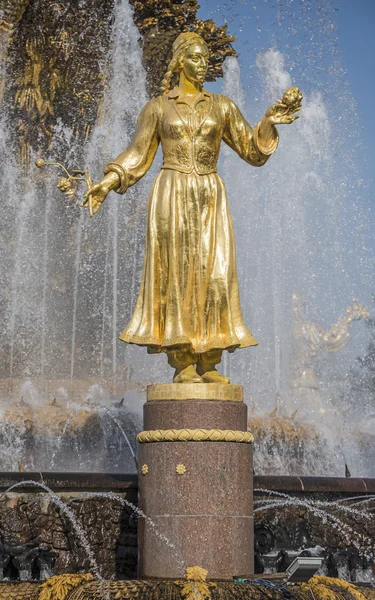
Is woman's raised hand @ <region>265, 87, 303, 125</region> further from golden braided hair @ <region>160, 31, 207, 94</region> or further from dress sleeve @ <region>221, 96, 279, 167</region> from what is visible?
golden braided hair @ <region>160, 31, 207, 94</region>

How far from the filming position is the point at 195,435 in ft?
24.2

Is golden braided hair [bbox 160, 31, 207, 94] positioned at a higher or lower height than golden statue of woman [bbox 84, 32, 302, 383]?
higher

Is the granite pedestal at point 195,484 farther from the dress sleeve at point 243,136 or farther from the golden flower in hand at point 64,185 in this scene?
the dress sleeve at point 243,136

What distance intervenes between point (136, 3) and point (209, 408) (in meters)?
16.4

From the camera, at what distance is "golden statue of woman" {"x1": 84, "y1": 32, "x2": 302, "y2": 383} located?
7949mm

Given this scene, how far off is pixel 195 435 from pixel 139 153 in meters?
2.32

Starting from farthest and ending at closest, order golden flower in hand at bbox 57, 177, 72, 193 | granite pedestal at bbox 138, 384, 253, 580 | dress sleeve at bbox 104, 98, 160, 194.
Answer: dress sleeve at bbox 104, 98, 160, 194 → golden flower in hand at bbox 57, 177, 72, 193 → granite pedestal at bbox 138, 384, 253, 580

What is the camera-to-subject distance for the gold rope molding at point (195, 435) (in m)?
7.38

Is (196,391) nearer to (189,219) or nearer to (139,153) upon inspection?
(189,219)

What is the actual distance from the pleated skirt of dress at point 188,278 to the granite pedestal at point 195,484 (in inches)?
Answer: 19.9

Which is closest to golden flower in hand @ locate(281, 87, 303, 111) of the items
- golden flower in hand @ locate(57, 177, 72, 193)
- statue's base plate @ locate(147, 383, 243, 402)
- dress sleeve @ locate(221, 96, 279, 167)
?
dress sleeve @ locate(221, 96, 279, 167)

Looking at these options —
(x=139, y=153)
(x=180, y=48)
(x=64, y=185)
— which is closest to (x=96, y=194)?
(x=64, y=185)

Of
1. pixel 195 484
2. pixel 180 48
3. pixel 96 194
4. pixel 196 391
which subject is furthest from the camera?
pixel 180 48

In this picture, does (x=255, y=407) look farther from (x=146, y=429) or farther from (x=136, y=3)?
(x=146, y=429)
